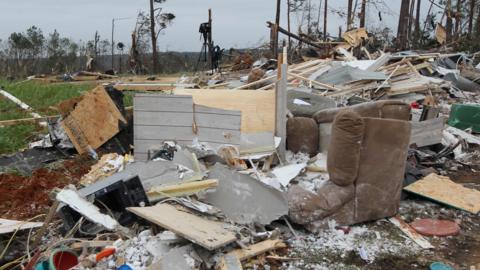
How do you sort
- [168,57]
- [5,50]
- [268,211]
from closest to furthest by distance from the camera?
[268,211]
[5,50]
[168,57]

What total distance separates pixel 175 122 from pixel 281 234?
2.23 metres

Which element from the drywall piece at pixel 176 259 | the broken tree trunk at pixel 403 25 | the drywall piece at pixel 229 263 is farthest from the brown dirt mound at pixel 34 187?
the broken tree trunk at pixel 403 25

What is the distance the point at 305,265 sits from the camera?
361cm

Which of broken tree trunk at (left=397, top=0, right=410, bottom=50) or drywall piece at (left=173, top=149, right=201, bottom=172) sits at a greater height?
broken tree trunk at (left=397, top=0, right=410, bottom=50)

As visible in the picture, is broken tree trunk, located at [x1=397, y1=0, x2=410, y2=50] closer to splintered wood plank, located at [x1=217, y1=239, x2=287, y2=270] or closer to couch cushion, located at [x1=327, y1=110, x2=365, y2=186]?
couch cushion, located at [x1=327, y1=110, x2=365, y2=186]

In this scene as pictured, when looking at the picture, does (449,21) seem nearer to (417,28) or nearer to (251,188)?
(417,28)

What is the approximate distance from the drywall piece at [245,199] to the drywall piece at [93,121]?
2.61 meters

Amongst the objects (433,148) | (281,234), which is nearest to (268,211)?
(281,234)

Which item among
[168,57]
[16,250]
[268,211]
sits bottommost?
[16,250]

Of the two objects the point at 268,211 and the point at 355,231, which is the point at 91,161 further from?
the point at 355,231

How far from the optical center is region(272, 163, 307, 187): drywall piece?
16.0 feet

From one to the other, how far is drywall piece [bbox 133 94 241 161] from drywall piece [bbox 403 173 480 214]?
2107mm

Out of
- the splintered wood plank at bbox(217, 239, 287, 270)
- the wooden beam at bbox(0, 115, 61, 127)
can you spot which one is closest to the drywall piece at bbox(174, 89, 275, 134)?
the splintered wood plank at bbox(217, 239, 287, 270)

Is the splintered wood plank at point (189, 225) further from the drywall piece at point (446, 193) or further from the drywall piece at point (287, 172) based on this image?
the drywall piece at point (446, 193)
